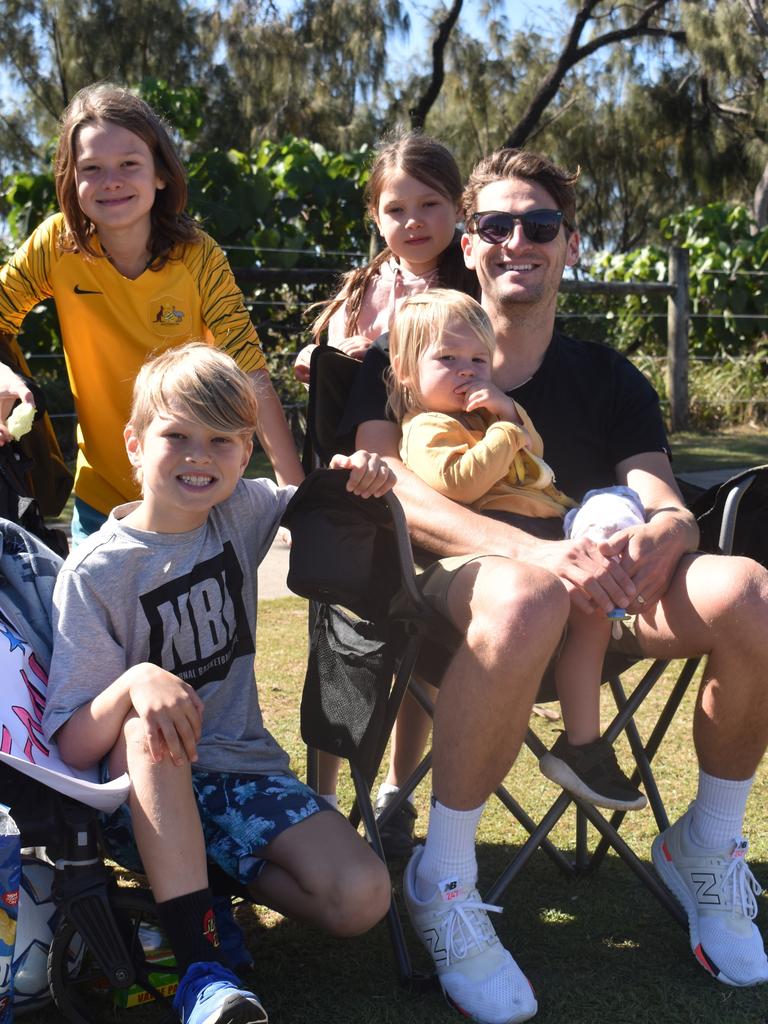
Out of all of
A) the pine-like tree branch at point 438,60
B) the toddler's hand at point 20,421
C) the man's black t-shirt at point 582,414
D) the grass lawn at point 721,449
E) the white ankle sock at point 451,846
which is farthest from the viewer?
the pine-like tree branch at point 438,60

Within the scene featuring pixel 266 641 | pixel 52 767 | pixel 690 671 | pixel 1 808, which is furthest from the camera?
pixel 266 641

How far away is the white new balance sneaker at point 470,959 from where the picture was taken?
6.99 ft

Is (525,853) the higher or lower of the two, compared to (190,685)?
lower

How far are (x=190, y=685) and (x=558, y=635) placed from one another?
0.70 metres

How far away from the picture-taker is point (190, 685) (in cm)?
222

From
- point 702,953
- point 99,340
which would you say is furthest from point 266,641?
point 702,953

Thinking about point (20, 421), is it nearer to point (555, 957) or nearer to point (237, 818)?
point (237, 818)

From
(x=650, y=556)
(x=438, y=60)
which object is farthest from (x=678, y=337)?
(x=438, y=60)

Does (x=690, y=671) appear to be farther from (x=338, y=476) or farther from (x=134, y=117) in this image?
(x=134, y=117)

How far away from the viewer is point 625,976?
7.65 ft

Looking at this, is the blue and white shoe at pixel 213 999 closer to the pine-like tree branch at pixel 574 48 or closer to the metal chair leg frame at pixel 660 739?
the metal chair leg frame at pixel 660 739

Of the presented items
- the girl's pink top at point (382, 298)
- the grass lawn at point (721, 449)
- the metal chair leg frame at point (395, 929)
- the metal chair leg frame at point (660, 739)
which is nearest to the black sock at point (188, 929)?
the metal chair leg frame at point (395, 929)

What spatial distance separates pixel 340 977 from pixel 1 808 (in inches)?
33.3

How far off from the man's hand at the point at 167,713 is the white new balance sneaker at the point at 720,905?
1101mm
